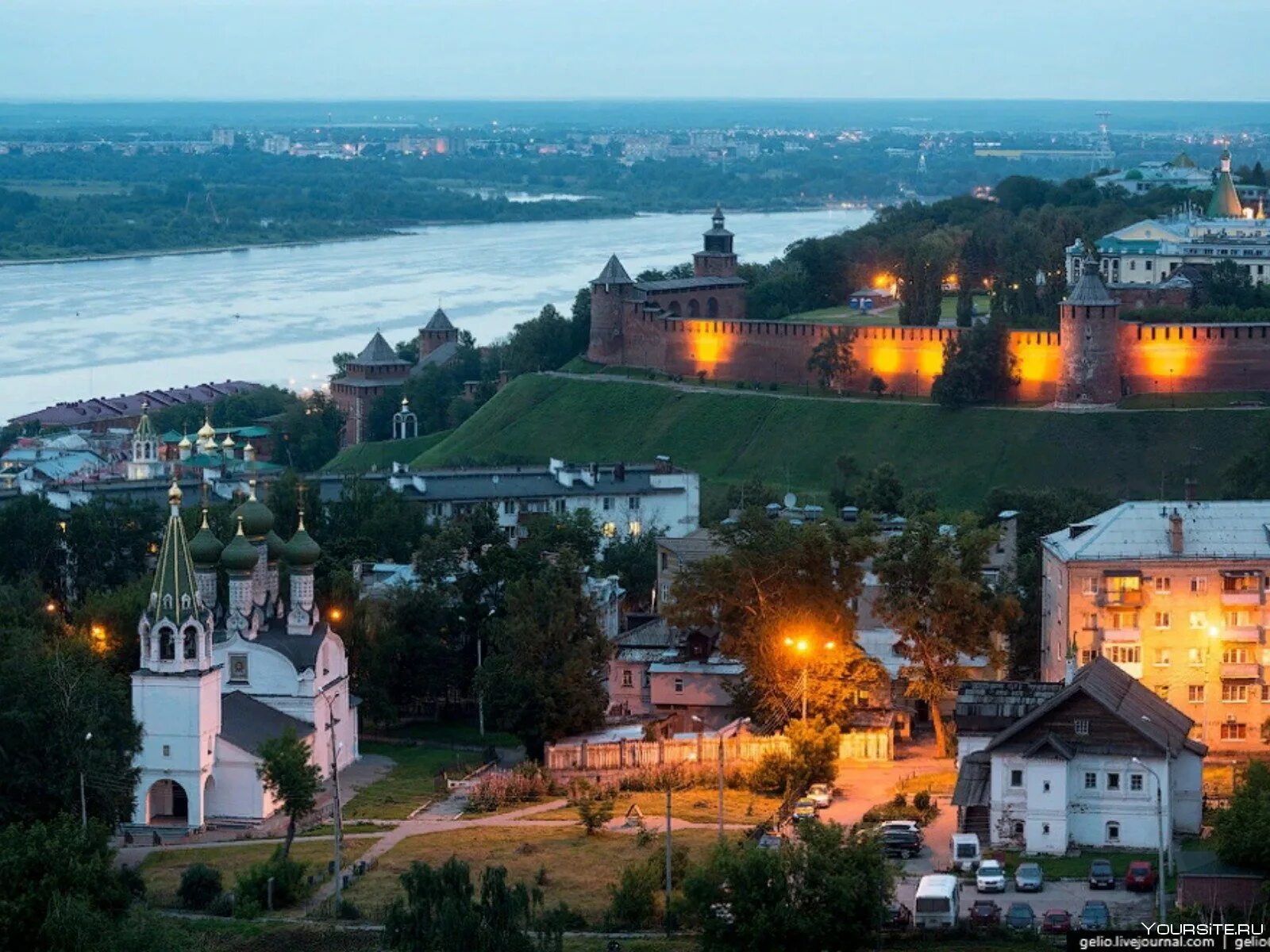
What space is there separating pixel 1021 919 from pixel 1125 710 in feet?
11.1

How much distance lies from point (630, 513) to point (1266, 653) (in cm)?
1470

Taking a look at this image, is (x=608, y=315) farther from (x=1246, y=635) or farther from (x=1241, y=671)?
(x=1241, y=671)

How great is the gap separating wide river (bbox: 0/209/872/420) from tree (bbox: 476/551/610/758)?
34.2 meters

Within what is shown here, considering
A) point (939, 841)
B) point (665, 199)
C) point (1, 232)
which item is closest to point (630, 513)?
point (939, 841)

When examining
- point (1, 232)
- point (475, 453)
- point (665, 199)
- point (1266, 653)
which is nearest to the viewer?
point (1266, 653)

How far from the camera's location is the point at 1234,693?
2306 cm

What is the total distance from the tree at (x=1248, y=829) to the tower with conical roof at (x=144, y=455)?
2508cm

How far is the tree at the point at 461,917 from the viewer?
15977 mm

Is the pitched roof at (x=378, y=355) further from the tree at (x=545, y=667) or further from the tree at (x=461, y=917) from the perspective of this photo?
the tree at (x=461, y=917)

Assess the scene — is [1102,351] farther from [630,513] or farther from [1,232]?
[1,232]

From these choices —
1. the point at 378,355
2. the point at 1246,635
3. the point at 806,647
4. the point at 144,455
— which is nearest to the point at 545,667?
the point at 806,647

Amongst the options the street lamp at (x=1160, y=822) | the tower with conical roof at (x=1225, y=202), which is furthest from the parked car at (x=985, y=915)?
the tower with conical roof at (x=1225, y=202)

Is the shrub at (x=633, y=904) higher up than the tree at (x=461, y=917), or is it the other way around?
the tree at (x=461, y=917)

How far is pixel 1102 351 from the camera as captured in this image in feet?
141
